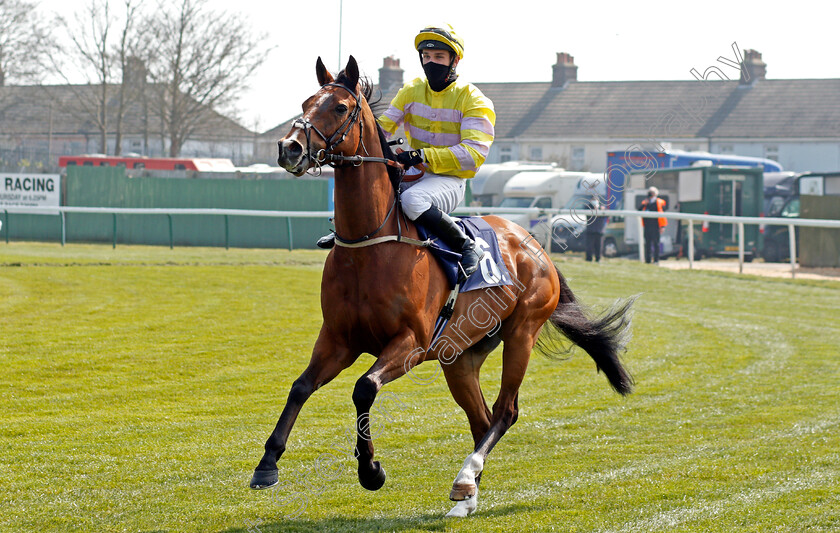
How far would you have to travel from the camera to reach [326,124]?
4.02 meters

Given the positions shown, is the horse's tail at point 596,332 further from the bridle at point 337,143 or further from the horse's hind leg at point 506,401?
the bridle at point 337,143

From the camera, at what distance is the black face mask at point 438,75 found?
4.77m

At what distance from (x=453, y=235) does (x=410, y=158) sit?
0.44m

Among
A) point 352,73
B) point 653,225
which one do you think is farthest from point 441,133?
point 653,225

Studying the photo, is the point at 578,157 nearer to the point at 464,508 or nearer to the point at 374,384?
the point at 464,508

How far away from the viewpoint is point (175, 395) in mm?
7434

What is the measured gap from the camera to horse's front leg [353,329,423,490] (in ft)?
13.2

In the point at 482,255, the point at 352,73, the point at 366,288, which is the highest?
the point at 352,73

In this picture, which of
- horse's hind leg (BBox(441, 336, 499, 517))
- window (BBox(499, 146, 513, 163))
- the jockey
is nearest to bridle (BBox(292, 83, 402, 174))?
the jockey

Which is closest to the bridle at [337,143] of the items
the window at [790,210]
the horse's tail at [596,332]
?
the horse's tail at [596,332]

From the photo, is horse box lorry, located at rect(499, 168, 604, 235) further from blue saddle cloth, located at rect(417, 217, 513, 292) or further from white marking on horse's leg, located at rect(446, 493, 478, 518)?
white marking on horse's leg, located at rect(446, 493, 478, 518)

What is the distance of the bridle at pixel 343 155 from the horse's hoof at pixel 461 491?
3.87 feet

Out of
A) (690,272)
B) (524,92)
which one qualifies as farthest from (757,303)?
(524,92)

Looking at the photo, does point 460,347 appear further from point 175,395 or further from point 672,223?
point 672,223
